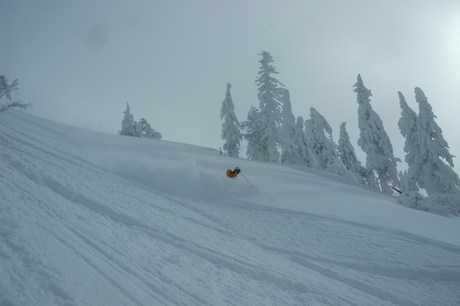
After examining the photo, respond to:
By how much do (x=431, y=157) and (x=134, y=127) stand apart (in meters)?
34.1

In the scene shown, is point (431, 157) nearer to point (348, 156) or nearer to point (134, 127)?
point (348, 156)

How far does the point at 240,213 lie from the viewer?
9141 mm

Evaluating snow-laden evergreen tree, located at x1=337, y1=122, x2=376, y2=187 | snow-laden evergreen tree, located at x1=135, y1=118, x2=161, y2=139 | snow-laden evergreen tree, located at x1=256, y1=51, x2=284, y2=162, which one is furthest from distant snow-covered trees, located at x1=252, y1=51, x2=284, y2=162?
snow-laden evergreen tree, located at x1=135, y1=118, x2=161, y2=139

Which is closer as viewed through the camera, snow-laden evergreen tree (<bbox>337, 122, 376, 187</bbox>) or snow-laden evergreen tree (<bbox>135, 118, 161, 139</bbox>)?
snow-laden evergreen tree (<bbox>337, 122, 376, 187</bbox>)

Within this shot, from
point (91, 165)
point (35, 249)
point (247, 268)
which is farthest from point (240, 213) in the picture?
point (91, 165)

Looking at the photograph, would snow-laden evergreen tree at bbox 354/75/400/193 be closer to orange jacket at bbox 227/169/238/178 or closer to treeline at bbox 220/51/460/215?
treeline at bbox 220/51/460/215

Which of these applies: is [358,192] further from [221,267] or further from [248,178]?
[221,267]

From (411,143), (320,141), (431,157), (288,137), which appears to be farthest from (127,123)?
(431,157)

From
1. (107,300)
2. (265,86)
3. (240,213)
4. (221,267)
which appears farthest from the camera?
(265,86)

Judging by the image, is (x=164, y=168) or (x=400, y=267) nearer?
(x=400, y=267)

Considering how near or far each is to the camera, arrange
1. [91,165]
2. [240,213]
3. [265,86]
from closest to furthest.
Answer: [240,213], [91,165], [265,86]

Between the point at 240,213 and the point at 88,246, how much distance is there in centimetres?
500

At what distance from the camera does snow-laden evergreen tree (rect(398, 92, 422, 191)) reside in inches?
898

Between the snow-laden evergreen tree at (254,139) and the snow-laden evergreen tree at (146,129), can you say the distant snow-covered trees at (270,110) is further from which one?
the snow-laden evergreen tree at (146,129)
